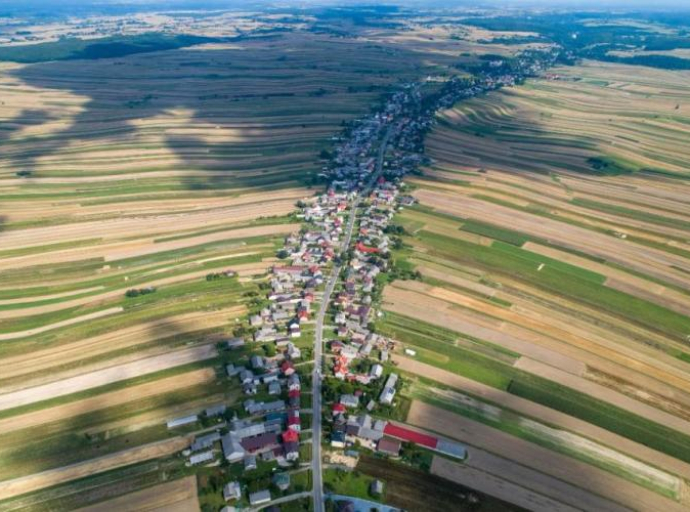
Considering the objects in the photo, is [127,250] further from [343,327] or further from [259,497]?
[259,497]

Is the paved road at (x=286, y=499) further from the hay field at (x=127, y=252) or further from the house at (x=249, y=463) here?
the hay field at (x=127, y=252)

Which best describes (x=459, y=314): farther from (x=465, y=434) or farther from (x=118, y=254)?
(x=118, y=254)

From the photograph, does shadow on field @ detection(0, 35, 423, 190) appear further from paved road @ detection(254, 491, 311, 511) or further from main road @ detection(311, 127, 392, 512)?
paved road @ detection(254, 491, 311, 511)

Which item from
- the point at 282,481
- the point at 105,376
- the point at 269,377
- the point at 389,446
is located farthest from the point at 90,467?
the point at 389,446

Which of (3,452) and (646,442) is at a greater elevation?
(646,442)

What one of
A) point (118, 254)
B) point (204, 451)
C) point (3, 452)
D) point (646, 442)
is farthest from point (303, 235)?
point (646, 442)
